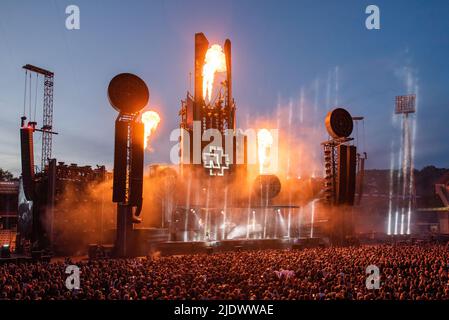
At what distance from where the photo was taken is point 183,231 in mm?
36281

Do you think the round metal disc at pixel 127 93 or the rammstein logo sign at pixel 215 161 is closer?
the round metal disc at pixel 127 93

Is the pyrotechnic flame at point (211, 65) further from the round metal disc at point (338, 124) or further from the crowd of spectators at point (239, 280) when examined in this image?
the crowd of spectators at point (239, 280)

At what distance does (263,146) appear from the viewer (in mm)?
52875

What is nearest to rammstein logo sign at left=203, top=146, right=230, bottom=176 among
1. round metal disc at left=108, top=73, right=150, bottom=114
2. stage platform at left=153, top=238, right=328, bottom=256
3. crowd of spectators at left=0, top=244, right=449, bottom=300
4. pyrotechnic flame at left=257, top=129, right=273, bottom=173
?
pyrotechnic flame at left=257, top=129, right=273, bottom=173

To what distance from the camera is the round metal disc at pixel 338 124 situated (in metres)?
30.0

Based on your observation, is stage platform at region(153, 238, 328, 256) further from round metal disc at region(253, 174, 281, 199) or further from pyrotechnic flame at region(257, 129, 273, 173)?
pyrotechnic flame at region(257, 129, 273, 173)

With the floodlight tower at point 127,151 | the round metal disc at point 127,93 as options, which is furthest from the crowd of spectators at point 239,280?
the round metal disc at point 127,93

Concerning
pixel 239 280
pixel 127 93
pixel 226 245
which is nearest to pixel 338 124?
pixel 226 245

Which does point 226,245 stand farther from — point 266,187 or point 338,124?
point 266,187

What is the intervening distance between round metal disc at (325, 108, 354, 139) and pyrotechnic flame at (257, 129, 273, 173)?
71.9ft

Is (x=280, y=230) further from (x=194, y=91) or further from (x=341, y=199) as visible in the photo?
(x=194, y=91)

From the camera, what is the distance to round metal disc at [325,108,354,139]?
2995 centimetres

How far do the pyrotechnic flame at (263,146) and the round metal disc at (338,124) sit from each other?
2192 centimetres
